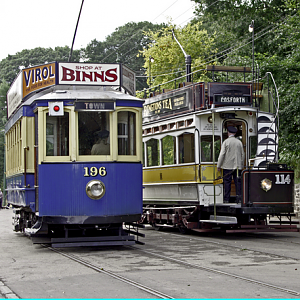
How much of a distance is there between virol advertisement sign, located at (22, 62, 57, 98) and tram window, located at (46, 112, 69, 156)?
39.1 inches

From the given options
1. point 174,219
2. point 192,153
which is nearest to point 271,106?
point 192,153

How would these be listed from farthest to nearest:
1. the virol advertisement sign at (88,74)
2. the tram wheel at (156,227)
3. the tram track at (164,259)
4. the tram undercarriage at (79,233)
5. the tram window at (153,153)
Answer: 1. the tram wheel at (156,227)
2. the tram window at (153,153)
3. the virol advertisement sign at (88,74)
4. the tram undercarriage at (79,233)
5. the tram track at (164,259)

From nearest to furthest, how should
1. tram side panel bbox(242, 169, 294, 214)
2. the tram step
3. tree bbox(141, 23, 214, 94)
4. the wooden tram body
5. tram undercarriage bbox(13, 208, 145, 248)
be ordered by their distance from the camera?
1. tram undercarriage bbox(13, 208, 145, 248)
2. the tram step
3. tram side panel bbox(242, 169, 294, 214)
4. the wooden tram body
5. tree bbox(141, 23, 214, 94)

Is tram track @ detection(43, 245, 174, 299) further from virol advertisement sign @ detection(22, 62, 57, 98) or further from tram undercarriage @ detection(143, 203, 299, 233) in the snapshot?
tram undercarriage @ detection(143, 203, 299, 233)

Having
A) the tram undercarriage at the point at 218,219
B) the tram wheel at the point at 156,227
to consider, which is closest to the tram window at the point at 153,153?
the tram undercarriage at the point at 218,219

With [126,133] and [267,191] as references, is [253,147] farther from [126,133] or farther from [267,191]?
[126,133]

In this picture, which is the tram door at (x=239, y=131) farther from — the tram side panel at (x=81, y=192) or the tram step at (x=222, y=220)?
the tram side panel at (x=81, y=192)

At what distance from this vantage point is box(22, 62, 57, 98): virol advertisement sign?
12.4 meters

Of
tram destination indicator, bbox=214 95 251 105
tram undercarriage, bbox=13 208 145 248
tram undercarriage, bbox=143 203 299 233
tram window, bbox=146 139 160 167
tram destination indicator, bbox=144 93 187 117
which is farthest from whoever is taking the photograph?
tram window, bbox=146 139 160 167

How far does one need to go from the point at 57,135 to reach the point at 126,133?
139 cm

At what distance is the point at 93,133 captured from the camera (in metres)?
11.7

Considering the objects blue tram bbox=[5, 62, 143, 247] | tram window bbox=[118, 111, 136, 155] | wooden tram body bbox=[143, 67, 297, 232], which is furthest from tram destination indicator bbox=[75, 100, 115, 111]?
wooden tram body bbox=[143, 67, 297, 232]

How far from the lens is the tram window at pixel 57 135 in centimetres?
1163

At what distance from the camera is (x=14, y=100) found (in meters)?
15.0
